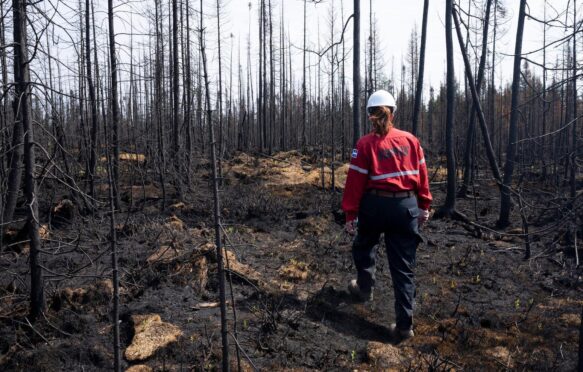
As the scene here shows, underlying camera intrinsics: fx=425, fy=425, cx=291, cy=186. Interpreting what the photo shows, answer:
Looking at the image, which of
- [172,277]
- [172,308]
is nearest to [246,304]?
[172,308]

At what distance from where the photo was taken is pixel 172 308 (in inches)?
177

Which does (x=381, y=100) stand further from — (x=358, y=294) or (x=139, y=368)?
(x=139, y=368)

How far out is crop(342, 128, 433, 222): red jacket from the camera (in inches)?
153

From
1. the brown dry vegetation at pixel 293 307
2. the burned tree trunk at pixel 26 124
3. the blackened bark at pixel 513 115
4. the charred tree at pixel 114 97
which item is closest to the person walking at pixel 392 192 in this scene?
the brown dry vegetation at pixel 293 307

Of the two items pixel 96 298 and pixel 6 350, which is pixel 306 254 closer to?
pixel 96 298

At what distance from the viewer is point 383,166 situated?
3.90 metres

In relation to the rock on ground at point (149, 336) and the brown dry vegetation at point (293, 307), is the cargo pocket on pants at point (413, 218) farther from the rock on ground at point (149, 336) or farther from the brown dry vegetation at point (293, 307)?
the rock on ground at point (149, 336)

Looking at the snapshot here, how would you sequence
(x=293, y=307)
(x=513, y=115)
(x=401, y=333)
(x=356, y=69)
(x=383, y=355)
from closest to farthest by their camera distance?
(x=383, y=355) < (x=401, y=333) < (x=293, y=307) < (x=513, y=115) < (x=356, y=69)

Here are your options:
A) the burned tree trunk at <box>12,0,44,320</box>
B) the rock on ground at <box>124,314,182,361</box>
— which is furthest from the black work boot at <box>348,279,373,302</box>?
the burned tree trunk at <box>12,0,44,320</box>

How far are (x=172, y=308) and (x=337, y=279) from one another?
208 cm

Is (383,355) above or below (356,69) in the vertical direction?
below

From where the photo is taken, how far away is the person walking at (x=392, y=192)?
389cm

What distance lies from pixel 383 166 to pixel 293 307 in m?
1.77

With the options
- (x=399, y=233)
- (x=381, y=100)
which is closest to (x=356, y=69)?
(x=381, y=100)
